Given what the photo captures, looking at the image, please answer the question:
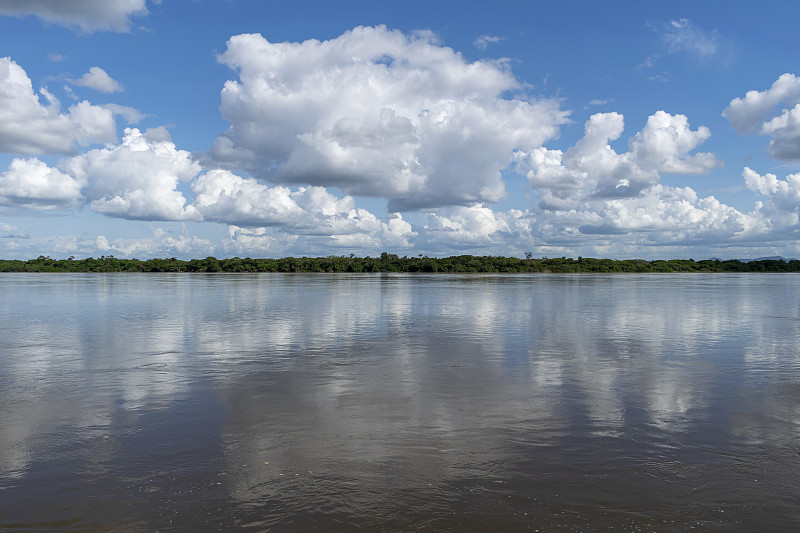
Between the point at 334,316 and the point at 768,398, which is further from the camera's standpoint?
the point at 334,316

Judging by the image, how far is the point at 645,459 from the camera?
9.75m

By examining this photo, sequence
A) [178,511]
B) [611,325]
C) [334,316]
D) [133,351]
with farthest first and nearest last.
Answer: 1. [334,316]
2. [611,325]
3. [133,351]
4. [178,511]

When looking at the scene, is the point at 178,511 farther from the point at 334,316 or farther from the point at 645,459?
the point at 334,316

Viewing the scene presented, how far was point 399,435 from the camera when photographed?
1112 centimetres

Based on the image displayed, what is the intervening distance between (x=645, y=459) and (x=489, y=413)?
12.5ft

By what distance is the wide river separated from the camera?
7887 millimetres

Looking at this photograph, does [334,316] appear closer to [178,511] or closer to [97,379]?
[97,379]

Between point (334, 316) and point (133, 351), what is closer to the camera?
point (133, 351)

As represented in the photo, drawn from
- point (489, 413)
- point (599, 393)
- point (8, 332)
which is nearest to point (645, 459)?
point (489, 413)

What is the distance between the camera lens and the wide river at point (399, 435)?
25.9 ft

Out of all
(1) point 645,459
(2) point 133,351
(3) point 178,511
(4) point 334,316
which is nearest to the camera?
(3) point 178,511

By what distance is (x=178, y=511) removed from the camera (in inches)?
310

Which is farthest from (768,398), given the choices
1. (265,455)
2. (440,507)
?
(265,455)

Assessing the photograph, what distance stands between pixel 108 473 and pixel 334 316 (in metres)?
26.7
